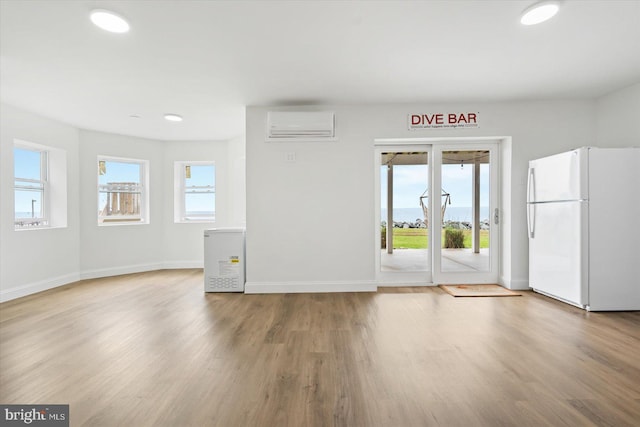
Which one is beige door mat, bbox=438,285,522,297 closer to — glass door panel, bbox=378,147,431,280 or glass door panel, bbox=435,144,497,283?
glass door panel, bbox=435,144,497,283

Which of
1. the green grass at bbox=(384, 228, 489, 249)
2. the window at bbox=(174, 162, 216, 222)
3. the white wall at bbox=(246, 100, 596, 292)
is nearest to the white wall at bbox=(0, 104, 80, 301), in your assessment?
the window at bbox=(174, 162, 216, 222)

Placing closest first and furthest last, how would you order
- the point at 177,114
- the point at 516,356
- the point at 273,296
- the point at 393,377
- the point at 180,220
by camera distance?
the point at 393,377
the point at 516,356
the point at 273,296
the point at 177,114
the point at 180,220

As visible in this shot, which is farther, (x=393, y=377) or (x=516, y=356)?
(x=516, y=356)

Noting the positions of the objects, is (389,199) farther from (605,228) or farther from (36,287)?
(36,287)

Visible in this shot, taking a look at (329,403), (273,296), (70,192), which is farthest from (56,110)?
(329,403)

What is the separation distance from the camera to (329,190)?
423cm

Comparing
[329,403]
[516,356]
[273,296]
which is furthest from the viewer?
[273,296]

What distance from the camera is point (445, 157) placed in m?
4.58

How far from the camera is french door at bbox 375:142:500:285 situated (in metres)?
4.55

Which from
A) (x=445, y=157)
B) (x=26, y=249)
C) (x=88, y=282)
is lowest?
(x=88, y=282)

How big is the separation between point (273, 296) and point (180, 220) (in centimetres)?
322

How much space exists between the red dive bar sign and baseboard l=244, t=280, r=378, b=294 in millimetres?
2194

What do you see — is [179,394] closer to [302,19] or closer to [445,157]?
[302,19]

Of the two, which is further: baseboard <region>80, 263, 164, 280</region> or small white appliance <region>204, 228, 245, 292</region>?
baseboard <region>80, 263, 164, 280</region>
